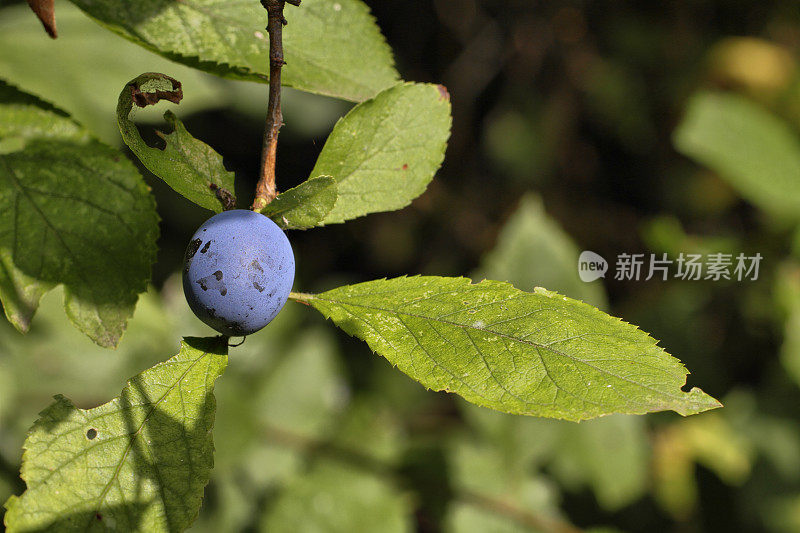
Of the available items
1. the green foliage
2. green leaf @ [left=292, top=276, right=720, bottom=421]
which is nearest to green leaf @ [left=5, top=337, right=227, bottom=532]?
green leaf @ [left=292, top=276, right=720, bottom=421]

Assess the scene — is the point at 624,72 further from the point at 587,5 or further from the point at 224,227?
the point at 224,227

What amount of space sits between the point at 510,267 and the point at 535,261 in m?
0.08

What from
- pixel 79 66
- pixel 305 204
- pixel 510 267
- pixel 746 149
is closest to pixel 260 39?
pixel 305 204

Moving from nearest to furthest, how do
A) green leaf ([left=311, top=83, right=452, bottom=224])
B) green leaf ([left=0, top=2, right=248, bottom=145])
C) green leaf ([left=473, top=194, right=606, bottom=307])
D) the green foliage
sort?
green leaf ([left=311, top=83, right=452, bottom=224]), green leaf ([left=0, top=2, right=248, bottom=145]), the green foliage, green leaf ([left=473, top=194, right=606, bottom=307])

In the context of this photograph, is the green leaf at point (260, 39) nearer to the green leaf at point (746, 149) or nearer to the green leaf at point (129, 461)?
the green leaf at point (129, 461)

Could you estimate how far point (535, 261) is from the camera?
2.12 meters

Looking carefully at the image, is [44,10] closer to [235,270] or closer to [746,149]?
[235,270]

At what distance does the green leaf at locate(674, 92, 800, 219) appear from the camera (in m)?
2.09

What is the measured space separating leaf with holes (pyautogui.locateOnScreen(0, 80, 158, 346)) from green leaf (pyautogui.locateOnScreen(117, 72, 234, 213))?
163 millimetres

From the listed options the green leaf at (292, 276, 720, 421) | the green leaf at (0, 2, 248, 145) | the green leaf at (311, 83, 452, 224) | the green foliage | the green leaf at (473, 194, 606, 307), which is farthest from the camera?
the green leaf at (473, 194, 606, 307)

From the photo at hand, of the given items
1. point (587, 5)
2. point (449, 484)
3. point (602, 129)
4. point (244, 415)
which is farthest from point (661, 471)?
point (587, 5)

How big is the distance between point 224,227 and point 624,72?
317cm

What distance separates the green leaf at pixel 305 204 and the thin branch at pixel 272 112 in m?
0.02

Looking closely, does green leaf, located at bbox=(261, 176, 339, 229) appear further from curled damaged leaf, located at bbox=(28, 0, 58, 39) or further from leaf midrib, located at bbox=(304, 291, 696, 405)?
curled damaged leaf, located at bbox=(28, 0, 58, 39)
